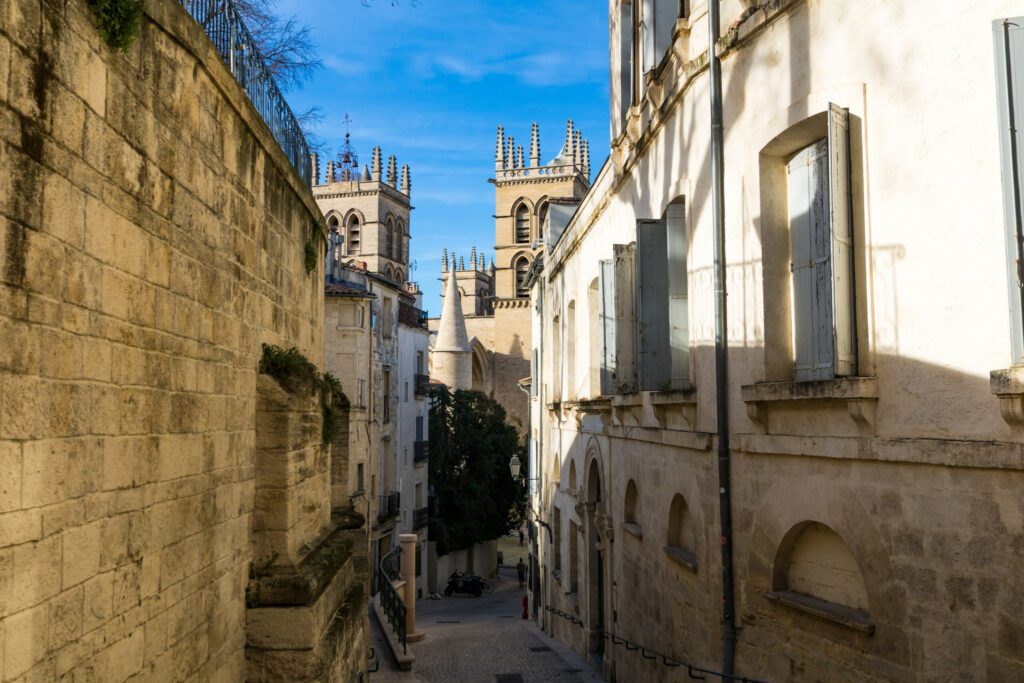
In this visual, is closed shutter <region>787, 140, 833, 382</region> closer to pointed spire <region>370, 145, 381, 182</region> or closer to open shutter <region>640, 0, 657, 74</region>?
open shutter <region>640, 0, 657, 74</region>

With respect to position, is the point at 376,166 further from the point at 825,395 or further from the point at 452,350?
the point at 825,395

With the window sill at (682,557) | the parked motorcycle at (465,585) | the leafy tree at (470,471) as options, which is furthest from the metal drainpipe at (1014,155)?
the leafy tree at (470,471)

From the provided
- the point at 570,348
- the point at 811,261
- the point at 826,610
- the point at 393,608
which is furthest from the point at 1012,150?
the point at 393,608

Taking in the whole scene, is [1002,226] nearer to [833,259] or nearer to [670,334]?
[833,259]

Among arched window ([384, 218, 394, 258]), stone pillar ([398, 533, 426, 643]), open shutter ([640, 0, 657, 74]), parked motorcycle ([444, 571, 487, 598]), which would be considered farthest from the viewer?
arched window ([384, 218, 394, 258])

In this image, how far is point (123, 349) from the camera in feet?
13.9

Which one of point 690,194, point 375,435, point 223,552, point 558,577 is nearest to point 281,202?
point 223,552

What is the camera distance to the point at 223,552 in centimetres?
592

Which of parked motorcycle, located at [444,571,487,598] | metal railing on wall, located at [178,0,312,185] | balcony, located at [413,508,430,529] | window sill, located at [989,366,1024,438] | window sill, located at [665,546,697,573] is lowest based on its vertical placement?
parked motorcycle, located at [444,571,487,598]

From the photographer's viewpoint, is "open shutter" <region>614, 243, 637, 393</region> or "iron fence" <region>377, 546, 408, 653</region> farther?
"iron fence" <region>377, 546, 408, 653</region>

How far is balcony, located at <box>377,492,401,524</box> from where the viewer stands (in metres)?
35.0

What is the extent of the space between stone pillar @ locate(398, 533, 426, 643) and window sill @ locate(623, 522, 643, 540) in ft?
Result: 23.1

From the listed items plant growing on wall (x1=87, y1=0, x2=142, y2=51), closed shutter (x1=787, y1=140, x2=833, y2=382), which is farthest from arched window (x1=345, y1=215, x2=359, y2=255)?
plant growing on wall (x1=87, y1=0, x2=142, y2=51)

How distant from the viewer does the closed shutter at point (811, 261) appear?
21.7ft
